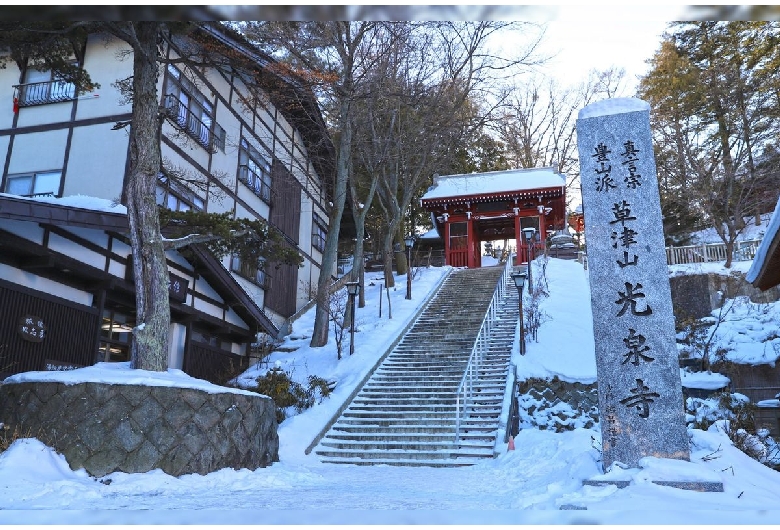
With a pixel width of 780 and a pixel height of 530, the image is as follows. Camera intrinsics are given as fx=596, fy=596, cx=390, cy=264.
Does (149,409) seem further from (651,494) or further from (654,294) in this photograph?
(654,294)

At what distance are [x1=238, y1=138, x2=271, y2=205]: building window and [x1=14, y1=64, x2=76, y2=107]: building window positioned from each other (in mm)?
5331

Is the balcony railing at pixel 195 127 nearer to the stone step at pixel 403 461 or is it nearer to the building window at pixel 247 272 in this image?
the building window at pixel 247 272

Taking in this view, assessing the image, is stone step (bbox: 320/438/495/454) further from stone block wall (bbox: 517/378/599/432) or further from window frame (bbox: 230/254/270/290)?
window frame (bbox: 230/254/270/290)

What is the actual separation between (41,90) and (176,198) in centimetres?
418

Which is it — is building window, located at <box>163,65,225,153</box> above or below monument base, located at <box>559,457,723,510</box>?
above

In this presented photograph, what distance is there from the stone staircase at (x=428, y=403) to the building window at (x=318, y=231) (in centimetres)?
846

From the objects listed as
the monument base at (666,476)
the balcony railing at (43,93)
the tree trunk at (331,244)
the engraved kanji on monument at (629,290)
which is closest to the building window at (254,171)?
the tree trunk at (331,244)

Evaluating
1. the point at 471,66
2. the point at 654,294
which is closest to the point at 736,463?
the point at 654,294

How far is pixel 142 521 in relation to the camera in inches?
146

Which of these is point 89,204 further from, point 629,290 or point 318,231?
point 318,231

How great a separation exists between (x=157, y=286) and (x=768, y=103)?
2663cm

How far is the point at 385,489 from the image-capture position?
6887 millimetres

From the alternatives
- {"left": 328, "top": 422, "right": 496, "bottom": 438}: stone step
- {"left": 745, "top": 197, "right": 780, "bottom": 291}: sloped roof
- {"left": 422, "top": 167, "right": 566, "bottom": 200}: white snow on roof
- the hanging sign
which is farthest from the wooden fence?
the hanging sign

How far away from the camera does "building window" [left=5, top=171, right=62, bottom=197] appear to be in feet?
46.4
